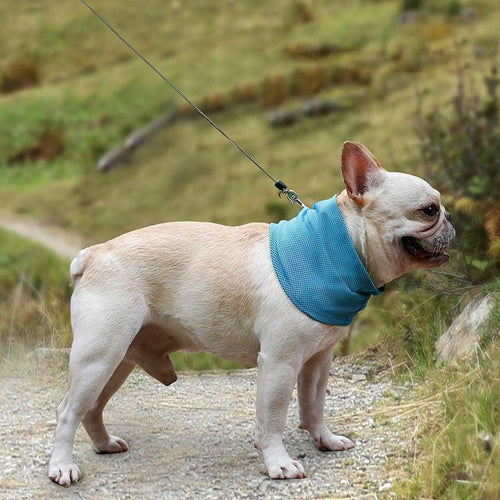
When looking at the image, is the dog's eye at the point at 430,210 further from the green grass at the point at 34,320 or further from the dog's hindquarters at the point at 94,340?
the green grass at the point at 34,320

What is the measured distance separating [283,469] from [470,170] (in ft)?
19.2

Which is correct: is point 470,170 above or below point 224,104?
above

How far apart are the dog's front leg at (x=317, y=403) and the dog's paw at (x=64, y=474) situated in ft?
4.81

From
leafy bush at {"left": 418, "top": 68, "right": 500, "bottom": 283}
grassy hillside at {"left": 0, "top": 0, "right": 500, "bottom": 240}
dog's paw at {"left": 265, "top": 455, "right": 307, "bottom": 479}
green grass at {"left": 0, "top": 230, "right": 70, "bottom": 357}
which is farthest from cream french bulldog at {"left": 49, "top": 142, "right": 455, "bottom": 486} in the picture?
grassy hillside at {"left": 0, "top": 0, "right": 500, "bottom": 240}

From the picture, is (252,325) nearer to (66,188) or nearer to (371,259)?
(371,259)

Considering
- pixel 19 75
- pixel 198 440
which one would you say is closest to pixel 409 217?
pixel 198 440

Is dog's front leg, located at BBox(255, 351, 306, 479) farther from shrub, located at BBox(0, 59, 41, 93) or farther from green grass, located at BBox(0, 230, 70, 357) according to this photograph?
shrub, located at BBox(0, 59, 41, 93)

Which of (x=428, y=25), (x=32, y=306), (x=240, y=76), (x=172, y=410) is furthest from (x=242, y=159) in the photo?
(x=172, y=410)

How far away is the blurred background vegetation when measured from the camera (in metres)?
15.0

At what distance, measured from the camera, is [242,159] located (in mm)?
18281

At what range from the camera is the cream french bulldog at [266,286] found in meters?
5.71

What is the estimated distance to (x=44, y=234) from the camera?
1758cm

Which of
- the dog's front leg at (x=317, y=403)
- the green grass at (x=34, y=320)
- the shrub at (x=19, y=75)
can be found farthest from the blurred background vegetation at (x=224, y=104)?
the dog's front leg at (x=317, y=403)

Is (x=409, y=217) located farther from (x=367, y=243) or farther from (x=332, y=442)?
(x=332, y=442)
